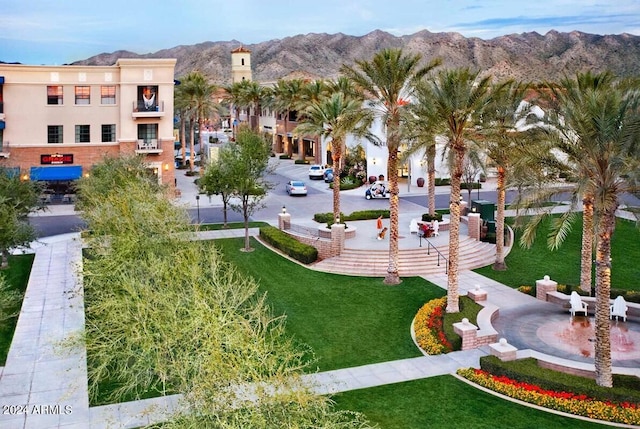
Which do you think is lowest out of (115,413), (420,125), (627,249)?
(115,413)

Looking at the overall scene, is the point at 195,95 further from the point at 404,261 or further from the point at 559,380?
the point at 559,380

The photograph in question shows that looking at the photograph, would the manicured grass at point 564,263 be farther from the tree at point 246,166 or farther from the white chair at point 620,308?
the tree at point 246,166

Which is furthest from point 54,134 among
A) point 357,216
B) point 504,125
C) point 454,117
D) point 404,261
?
point 454,117

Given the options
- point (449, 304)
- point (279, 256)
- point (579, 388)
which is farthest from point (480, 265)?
point (579, 388)

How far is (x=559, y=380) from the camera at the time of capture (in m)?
19.1

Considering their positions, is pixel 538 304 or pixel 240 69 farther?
pixel 240 69

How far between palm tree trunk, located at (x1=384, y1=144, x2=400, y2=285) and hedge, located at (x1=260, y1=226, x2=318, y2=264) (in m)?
5.16

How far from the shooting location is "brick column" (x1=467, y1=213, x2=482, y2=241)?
3769cm

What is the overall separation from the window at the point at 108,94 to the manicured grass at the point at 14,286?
2195cm

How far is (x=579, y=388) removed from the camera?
18562 millimetres

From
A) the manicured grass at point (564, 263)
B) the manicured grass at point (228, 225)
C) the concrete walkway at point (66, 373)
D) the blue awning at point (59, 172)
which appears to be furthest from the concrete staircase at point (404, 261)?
the blue awning at point (59, 172)

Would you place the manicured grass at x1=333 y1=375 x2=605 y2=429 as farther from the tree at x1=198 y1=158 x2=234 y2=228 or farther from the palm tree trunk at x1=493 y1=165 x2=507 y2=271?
the tree at x1=198 y1=158 x2=234 y2=228

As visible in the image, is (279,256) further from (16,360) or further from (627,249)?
(627,249)

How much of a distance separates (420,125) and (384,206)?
86.9 ft
